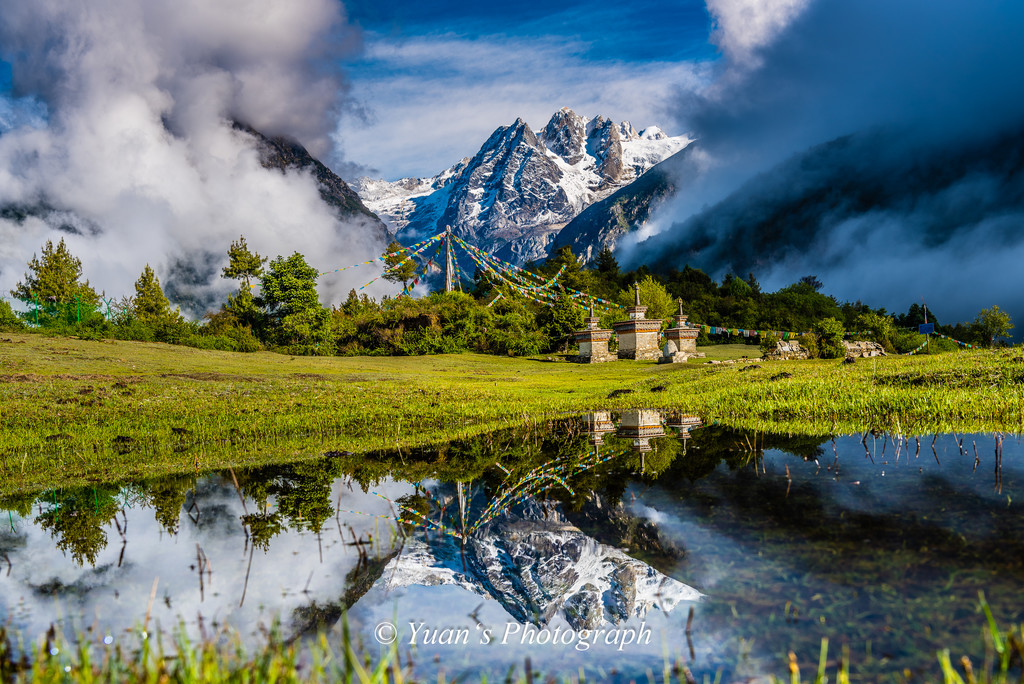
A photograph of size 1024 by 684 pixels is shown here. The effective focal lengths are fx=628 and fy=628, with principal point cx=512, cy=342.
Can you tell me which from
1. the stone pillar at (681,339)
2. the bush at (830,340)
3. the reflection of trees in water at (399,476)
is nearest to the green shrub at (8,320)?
the reflection of trees in water at (399,476)

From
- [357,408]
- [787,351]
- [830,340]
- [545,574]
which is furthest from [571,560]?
[830,340]

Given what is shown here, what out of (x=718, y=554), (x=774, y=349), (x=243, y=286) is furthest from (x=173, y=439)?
(x=243, y=286)

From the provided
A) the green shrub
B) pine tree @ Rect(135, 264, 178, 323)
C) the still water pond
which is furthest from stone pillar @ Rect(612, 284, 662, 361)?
pine tree @ Rect(135, 264, 178, 323)

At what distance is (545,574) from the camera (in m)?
6.60

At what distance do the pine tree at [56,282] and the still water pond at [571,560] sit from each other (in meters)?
81.6

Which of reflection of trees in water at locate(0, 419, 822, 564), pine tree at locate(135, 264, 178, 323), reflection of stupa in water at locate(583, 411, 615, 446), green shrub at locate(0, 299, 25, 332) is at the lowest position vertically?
reflection of trees in water at locate(0, 419, 822, 564)

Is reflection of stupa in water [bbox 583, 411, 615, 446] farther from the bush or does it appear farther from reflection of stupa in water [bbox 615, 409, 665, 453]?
the bush

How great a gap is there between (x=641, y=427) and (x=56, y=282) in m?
86.9

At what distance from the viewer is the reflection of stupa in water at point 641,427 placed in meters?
14.2

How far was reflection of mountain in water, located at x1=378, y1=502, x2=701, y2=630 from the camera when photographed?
567 cm

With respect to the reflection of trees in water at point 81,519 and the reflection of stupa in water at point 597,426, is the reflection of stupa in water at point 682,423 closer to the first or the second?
the reflection of stupa in water at point 597,426

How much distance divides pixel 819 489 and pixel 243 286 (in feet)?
265

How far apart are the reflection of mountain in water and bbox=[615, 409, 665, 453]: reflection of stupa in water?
20.0ft

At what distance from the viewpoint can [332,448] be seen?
14.6 metres
